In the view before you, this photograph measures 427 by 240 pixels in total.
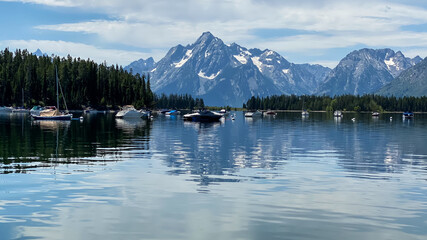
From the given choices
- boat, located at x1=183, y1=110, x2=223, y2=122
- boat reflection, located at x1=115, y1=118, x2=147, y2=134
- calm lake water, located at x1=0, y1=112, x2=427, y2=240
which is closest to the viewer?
calm lake water, located at x1=0, y1=112, x2=427, y2=240

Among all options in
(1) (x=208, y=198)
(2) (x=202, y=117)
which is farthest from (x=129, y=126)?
(1) (x=208, y=198)

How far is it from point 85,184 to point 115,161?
13.9 metres

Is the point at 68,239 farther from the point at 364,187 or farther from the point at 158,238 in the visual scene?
the point at 364,187

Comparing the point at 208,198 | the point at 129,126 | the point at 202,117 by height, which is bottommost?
the point at 208,198

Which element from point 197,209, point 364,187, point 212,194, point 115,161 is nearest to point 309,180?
point 364,187

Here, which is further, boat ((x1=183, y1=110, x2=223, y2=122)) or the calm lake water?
boat ((x1=183, y1=110, x2=223, y2=122))

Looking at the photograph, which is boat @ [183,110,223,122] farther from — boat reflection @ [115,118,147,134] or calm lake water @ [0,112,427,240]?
calm lake water @ [0,112,427,240]

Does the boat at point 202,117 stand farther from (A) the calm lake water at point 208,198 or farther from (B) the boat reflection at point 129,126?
(A) the calm lake water at point 208,198

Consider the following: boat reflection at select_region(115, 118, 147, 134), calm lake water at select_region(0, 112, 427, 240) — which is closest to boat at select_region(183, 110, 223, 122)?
boat reflection at select_region(115, 118, 147, 134)

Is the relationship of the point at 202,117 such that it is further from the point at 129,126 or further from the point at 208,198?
the point at 208,198

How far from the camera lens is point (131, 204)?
2483cm

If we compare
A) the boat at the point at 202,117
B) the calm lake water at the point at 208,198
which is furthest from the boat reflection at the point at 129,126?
the calm lake water at the point at 208,198

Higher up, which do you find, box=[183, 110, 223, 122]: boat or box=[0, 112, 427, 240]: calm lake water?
box=[183, 110, 223, 122]: boat

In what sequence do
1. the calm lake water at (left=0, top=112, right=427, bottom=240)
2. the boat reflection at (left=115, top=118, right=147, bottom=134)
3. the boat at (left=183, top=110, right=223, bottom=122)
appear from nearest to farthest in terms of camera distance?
the calm lake water at (left=0, top=112, right=427, bottom=240) → the boat reflection at (left=115, top=118, right=147, bottom=134) → the boat at (left=183, top=110, right=223, bottom=122)
